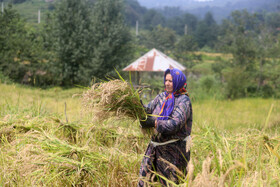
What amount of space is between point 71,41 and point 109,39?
252 cm

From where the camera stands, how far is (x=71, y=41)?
19.0 metres

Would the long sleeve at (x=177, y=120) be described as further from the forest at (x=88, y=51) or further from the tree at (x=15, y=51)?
the tree at (x=15, y=51)

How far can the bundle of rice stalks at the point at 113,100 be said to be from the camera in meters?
2.30

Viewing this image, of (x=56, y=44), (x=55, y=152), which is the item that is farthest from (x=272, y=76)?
(x=55, y=152)

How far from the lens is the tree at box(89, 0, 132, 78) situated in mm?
18641

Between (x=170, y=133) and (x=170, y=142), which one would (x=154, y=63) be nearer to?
(x=170, y=142)

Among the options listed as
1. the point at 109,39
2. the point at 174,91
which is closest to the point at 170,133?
the point at 174,91

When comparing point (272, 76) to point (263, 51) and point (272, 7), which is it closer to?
point (263, 51)

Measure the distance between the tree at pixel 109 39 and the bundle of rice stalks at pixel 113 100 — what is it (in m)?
16.2

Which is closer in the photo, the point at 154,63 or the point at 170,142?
the point at 170,142

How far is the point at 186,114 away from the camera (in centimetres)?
229

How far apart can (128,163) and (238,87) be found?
46.8ft

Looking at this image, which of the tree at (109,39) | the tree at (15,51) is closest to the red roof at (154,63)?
the tree at (109,39)

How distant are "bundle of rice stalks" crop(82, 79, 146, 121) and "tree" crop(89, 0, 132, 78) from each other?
16.2 meters
